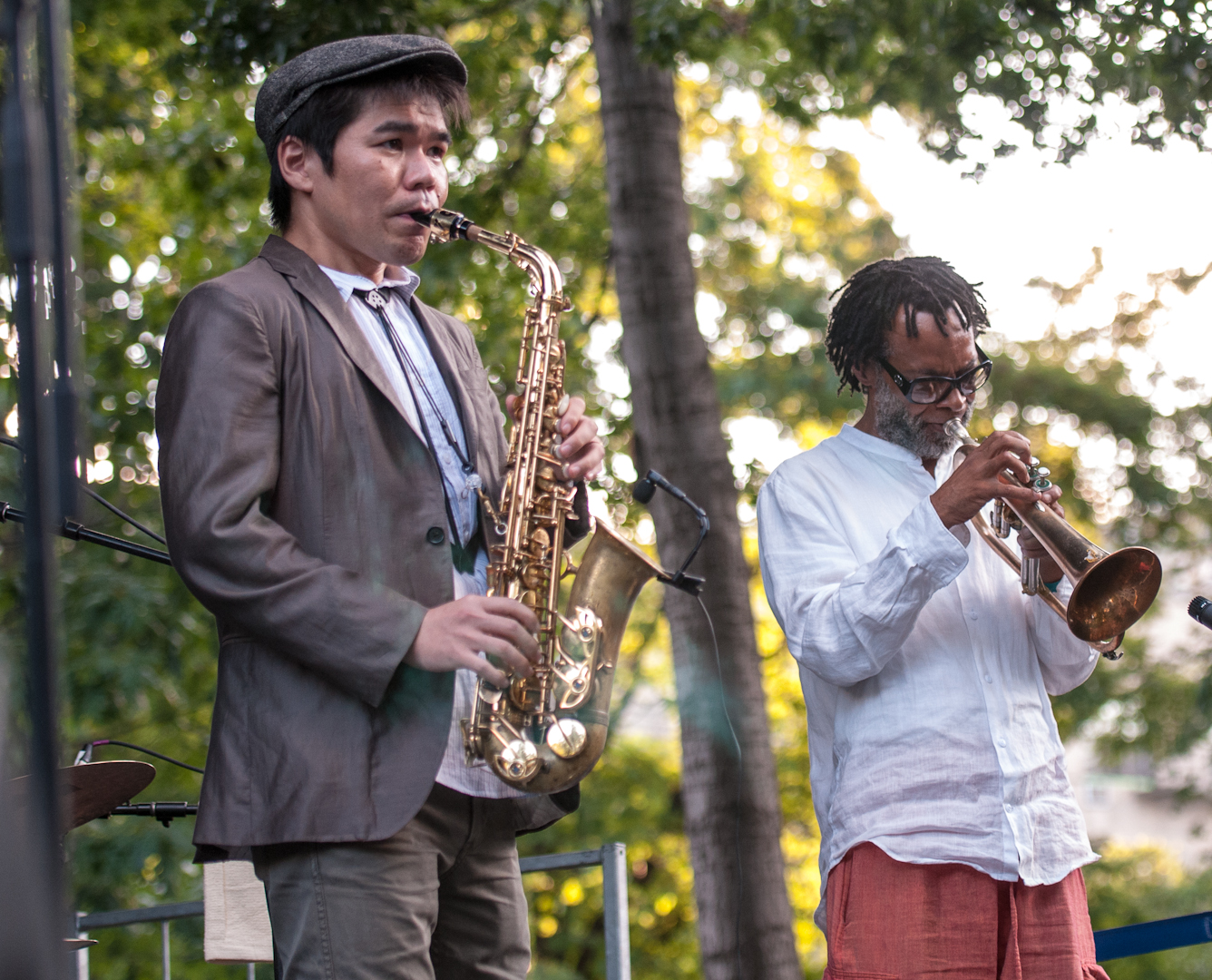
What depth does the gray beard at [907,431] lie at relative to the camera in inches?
113

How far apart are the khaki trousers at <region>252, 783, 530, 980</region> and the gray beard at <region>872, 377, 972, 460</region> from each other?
3.95ft

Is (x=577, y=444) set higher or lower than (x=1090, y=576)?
higher

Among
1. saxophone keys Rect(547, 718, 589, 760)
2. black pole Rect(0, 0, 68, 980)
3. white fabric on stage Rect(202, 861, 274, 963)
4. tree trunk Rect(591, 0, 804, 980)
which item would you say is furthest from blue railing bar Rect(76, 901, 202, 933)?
black pole Rect(0, 0, 68, 980)

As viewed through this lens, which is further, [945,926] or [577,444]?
[577,444]

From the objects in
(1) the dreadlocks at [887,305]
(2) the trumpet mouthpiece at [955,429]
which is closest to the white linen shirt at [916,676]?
(2) the trumpet mouthpiece at [955,429]

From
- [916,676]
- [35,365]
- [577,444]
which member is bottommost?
[916,676]

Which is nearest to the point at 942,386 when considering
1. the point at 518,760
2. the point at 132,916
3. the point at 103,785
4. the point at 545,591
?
the point at 545,591

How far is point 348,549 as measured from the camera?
228cm

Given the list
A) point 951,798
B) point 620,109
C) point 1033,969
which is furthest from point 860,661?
point 620,109

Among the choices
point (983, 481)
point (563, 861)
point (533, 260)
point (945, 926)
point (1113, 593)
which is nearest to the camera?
point (945, 926)

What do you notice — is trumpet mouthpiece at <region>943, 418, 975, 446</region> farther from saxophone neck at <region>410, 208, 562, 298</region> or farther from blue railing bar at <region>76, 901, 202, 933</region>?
blue railing bar at <region>76, 901, 202, 933</region>

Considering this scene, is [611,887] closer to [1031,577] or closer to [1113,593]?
[1031,577]

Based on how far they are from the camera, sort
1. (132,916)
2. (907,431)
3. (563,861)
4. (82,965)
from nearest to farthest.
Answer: (907,431) → (563,861) → (82,965) → (132,916)

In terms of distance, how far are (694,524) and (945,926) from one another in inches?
96.8
